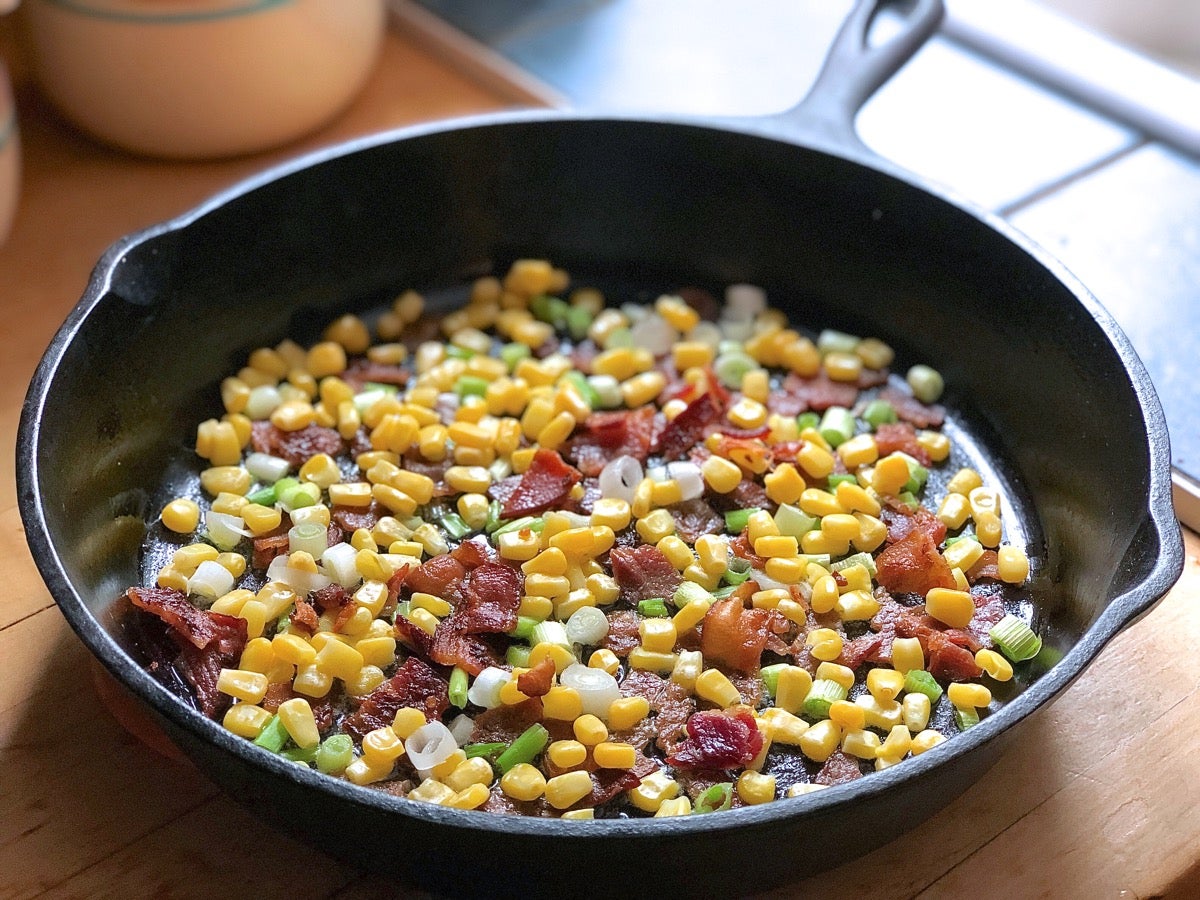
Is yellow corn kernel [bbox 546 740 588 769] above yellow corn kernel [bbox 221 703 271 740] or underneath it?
above

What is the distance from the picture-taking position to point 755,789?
1040 mm

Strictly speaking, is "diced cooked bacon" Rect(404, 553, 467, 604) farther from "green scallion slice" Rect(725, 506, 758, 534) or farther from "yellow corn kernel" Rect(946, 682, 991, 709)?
"yellow corn kernel" Rect(946, 682, 991, 709)

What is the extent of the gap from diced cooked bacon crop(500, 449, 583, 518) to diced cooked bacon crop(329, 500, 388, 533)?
0.13 meters

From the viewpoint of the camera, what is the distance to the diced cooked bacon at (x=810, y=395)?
1456mm

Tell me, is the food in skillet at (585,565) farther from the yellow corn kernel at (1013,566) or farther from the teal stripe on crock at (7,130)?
the teal stripe on crock at (7,130)

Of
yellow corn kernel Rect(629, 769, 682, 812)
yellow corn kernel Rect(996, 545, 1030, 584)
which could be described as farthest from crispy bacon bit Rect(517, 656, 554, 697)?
yellow corn kernel Rect(996, 545, 1030, 584)

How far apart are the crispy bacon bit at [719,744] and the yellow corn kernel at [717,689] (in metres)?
0.04

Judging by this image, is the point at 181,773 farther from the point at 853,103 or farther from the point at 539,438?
the point at 853,103

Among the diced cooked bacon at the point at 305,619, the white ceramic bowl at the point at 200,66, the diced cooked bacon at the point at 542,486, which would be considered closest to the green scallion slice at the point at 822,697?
the diced cooked bacon at the point at 542,486

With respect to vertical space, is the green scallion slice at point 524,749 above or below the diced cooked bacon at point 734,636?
below

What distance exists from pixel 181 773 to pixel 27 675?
20cm

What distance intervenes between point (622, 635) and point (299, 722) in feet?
1.00

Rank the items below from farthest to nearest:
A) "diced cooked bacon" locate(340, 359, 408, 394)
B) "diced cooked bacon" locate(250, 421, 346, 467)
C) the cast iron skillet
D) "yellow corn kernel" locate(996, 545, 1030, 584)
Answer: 1. "diced cooked bacon" locate(340, 359, 408, 394)
2. "diced cooked bacon" locate(250, 421, 346, 467)
3. "yellow corn kernel" locate(996, 545, 1030, 584)
4. the cast iron skillet

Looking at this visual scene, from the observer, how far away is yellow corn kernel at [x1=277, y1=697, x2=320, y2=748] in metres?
1.07
